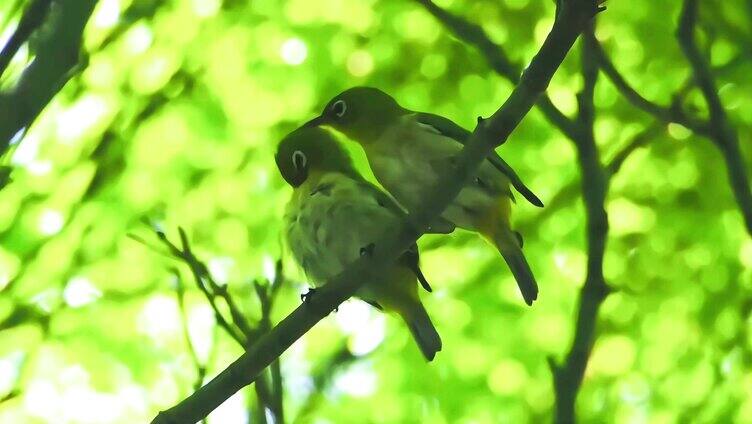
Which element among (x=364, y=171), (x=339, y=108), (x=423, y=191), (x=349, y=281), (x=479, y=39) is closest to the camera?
(x=349, y=281)

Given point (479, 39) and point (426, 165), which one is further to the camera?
point (479, 39)

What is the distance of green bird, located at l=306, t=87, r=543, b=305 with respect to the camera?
51.0 inches

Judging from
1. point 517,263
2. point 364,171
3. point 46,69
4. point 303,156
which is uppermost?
point 46,69

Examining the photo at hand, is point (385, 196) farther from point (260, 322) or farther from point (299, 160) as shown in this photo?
point (260, 322)

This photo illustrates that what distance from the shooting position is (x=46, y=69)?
89cm

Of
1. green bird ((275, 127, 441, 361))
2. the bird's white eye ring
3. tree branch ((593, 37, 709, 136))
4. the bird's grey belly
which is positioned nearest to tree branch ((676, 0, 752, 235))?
tree branch ((593, 37, 709, 136))

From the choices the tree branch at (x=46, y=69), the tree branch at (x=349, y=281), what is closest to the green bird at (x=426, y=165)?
the tree branch at (x=349, y=281)

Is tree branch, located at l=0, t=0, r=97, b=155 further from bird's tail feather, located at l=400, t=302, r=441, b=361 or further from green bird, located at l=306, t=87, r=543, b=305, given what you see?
bird's tail feather, located at l=400, t=302, r=441, b=361

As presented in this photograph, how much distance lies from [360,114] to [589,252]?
1.34 ft

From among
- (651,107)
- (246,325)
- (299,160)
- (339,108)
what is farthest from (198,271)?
(651,107)

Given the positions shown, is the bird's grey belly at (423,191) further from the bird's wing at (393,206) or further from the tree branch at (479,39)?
the tree branch at (479,39)

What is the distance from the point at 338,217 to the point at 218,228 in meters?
0.44

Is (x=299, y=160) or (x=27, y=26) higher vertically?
(x=27, y=26)

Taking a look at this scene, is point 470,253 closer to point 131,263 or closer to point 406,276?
point 406,276
